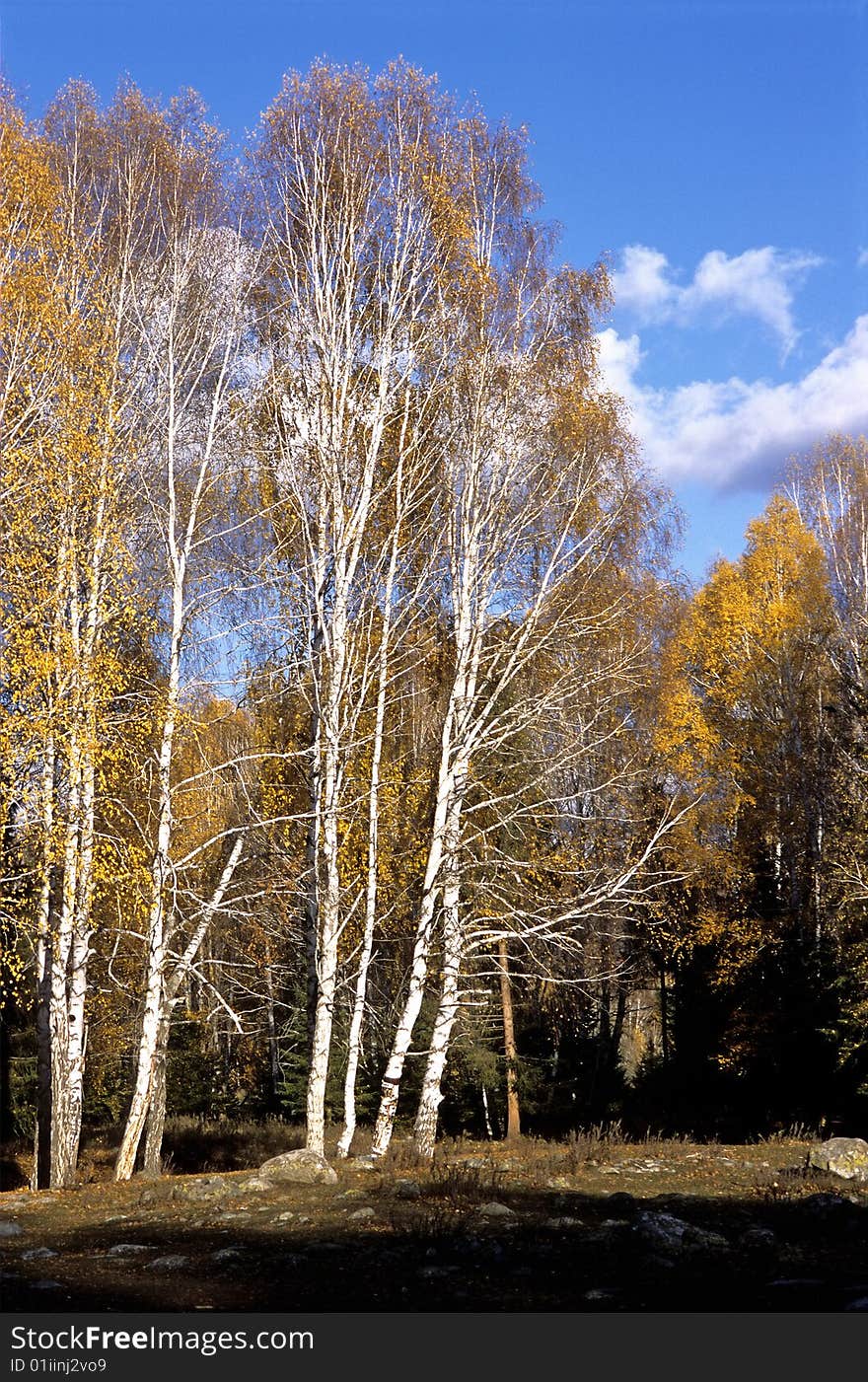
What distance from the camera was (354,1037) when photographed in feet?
44.1

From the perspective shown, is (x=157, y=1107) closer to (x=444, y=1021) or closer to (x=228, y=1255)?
(x=444, y=1021)

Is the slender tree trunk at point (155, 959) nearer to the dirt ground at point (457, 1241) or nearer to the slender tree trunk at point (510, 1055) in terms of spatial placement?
the dirt ground at point (457, 1241)

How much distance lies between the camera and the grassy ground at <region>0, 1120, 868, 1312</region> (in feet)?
19.2

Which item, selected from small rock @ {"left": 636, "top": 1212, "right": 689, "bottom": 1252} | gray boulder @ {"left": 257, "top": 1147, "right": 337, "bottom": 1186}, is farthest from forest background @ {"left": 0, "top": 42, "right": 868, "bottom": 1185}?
small rock @ {"left": 636, "top": 1212, "right": 689, "bottom": 1252}

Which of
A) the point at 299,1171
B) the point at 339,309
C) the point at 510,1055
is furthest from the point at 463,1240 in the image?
the point at 510,1055

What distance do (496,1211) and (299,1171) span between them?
2.67 metres

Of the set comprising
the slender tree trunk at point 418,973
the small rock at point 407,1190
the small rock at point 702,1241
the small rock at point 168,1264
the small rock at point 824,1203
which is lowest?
the small rock at point 824,1203

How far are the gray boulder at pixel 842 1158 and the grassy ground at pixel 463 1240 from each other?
27cm

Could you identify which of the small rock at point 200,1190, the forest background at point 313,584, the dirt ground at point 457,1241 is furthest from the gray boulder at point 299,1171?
the forest background at point 313,584

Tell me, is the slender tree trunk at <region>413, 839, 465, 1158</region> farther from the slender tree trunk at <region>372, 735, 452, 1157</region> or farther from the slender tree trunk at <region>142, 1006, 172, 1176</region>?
the slender tree trunk at <region>142, 1006, 172, 1176</region>

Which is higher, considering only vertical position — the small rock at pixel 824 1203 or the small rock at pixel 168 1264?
the small rock at pixel 168 1264

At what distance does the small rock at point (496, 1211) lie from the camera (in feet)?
26.8

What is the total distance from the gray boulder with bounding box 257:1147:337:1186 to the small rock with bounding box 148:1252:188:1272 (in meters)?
3.46

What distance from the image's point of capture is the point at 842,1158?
11414mm
